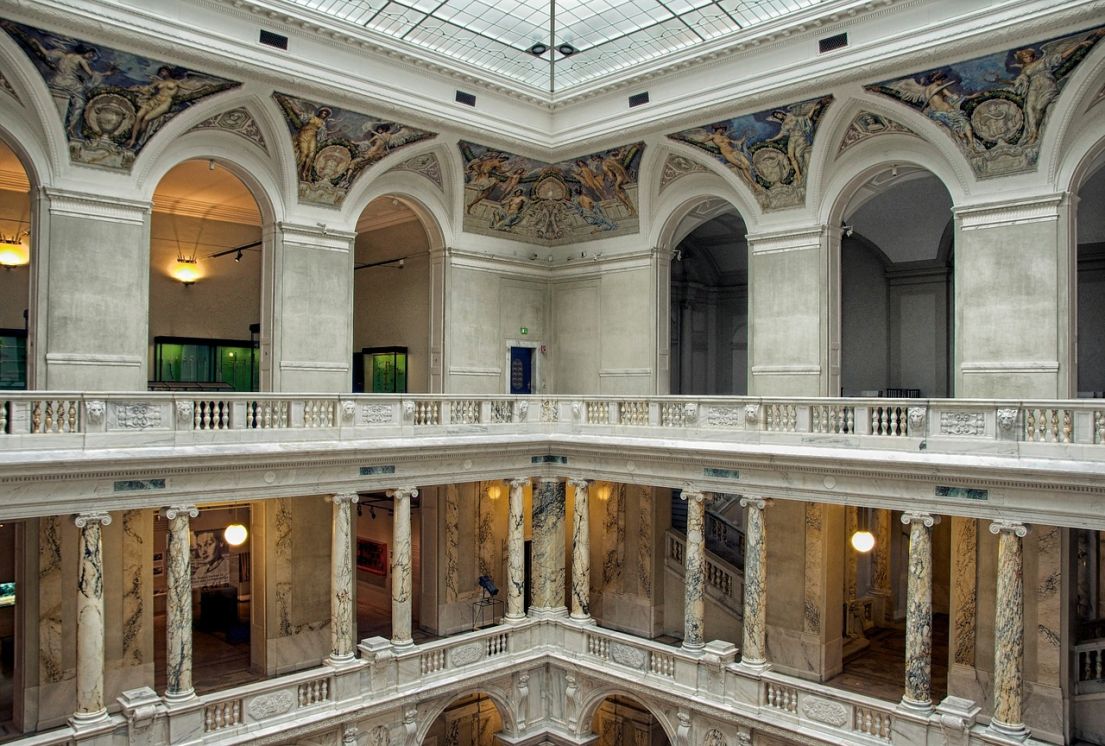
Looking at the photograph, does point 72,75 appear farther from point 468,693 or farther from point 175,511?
point 468,693

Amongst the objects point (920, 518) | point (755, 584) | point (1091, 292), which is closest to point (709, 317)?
point (1091, 292)

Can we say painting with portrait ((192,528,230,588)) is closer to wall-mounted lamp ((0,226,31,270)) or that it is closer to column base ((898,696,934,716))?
wall-mounted lamp ((0,226,31,270))

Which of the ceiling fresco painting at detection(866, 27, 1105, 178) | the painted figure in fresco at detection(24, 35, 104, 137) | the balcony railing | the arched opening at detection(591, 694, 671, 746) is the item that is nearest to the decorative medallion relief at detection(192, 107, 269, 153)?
the painted figure in fresco at detection(24, 35, 104, 137)

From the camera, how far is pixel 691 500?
14.9m

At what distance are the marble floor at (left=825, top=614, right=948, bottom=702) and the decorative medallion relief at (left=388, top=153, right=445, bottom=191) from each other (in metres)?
11.9

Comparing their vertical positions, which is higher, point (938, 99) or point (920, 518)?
point (938, 99)

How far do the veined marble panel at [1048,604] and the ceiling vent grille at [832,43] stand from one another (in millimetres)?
7910

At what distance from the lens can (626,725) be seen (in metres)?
17.9

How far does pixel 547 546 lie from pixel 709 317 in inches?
461

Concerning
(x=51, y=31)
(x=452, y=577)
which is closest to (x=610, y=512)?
(x=452, y=577)

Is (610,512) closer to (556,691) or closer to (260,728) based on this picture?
(556,691)

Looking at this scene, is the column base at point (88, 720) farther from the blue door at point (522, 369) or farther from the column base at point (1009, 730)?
the column base at point (1009, 730)

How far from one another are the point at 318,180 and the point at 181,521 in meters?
6.61

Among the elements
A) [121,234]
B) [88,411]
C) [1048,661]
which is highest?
[121,234]
